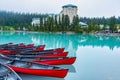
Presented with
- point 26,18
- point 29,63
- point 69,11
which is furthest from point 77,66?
point 26,18

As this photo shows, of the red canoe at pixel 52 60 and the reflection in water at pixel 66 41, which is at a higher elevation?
the red canoe at pixel 52 60

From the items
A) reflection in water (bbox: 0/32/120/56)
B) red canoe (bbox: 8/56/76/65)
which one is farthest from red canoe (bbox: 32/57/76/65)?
reflection in water (bbox: 0/32/120/56)

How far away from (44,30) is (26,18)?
2392 centimetres

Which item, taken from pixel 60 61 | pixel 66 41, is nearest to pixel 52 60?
pixel 60 61

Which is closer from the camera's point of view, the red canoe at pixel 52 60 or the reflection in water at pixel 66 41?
the red canoe at pixel 52 60

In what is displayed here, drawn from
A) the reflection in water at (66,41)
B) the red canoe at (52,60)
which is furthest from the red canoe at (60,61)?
the reflection in water at (66,41)

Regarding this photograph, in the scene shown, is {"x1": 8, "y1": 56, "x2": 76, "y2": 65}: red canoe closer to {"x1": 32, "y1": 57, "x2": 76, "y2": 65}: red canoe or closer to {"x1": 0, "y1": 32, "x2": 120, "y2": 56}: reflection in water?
{"x1": 32, "y1": 57, "x2": 76, "y2": 65}: red canoe

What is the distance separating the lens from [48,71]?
9.27m

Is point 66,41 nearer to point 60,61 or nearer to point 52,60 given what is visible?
point 60,61

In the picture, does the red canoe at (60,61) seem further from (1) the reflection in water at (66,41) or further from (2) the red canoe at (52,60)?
(1) the reflection in water at (66,41)

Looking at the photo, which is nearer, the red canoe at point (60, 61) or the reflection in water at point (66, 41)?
the red canoe at point (60, 61)

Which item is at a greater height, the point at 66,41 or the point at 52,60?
the point at 52,60

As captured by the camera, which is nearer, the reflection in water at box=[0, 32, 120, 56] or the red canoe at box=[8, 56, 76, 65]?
the red canoe at box=[8, 56, 76, 65]

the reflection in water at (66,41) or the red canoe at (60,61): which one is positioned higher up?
the red canoe at (60,61)
